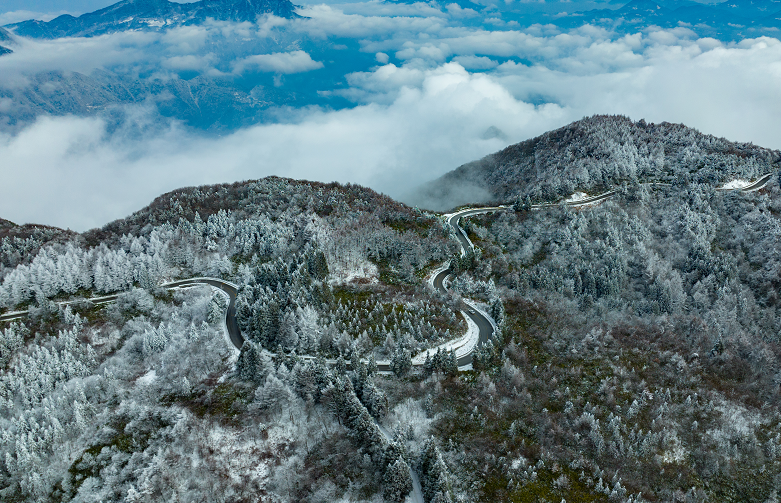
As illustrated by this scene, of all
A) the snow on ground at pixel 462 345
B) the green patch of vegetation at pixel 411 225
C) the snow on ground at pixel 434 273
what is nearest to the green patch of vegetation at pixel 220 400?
the snow on ground at pixel 462 345

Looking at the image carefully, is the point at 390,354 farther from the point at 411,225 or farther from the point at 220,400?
the point at 411,225

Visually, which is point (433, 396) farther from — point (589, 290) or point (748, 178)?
point (748, 178)

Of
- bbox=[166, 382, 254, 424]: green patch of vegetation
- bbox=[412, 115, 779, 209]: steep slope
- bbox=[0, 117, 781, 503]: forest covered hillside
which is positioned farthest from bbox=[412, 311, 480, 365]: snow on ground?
bbox=[412, 115, 779, 209]: steep slope

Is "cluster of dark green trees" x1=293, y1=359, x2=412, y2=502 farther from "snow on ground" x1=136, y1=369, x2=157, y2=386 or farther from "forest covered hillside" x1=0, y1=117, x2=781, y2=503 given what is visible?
"snow on ground" x1=136, y1=369, x2=157, y2=386

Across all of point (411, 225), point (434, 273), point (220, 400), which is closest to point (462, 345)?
point (434, 273)

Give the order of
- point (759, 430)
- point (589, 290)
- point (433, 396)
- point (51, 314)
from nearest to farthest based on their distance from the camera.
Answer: point (759, 430), point (433, 396), point (51, 314), point (589, 290)

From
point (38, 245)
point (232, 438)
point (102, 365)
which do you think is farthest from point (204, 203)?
point (232, 438)
